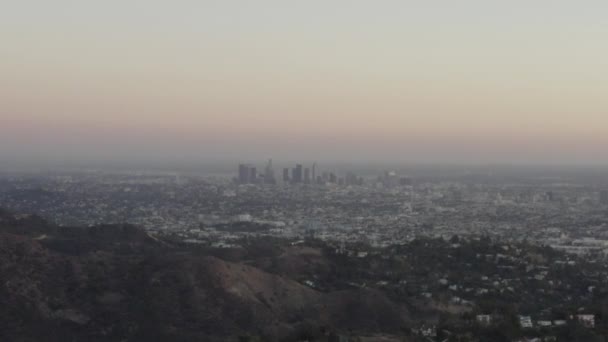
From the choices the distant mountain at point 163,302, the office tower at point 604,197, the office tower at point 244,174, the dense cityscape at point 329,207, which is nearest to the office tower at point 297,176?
the dense cityscape at point 329,207

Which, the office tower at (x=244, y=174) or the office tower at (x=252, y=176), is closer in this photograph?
the office tower at (x=244, y=174)

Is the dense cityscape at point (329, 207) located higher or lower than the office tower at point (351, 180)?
lower

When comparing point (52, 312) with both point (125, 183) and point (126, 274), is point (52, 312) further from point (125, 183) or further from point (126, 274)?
point (125, 183)

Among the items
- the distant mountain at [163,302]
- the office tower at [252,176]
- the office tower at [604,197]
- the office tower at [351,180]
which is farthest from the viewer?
the office tower at [252,176]

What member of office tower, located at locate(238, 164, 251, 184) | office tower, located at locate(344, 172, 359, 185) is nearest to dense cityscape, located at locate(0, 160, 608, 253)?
office tower, located at locate(238, 164, 251, 184)

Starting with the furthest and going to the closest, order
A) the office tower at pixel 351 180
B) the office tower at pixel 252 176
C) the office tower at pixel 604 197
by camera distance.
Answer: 1. the office tower at pixel 252 176
2. the office tower at pixel 351 180
3. the office tower at pixel 604 197

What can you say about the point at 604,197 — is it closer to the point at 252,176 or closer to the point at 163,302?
the point at 252,176

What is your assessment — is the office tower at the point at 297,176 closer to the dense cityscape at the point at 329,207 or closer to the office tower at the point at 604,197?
the dense cityscape at the point at 329,207

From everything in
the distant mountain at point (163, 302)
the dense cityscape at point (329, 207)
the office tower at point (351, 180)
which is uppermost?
the distant mountain at point (163, 302)
